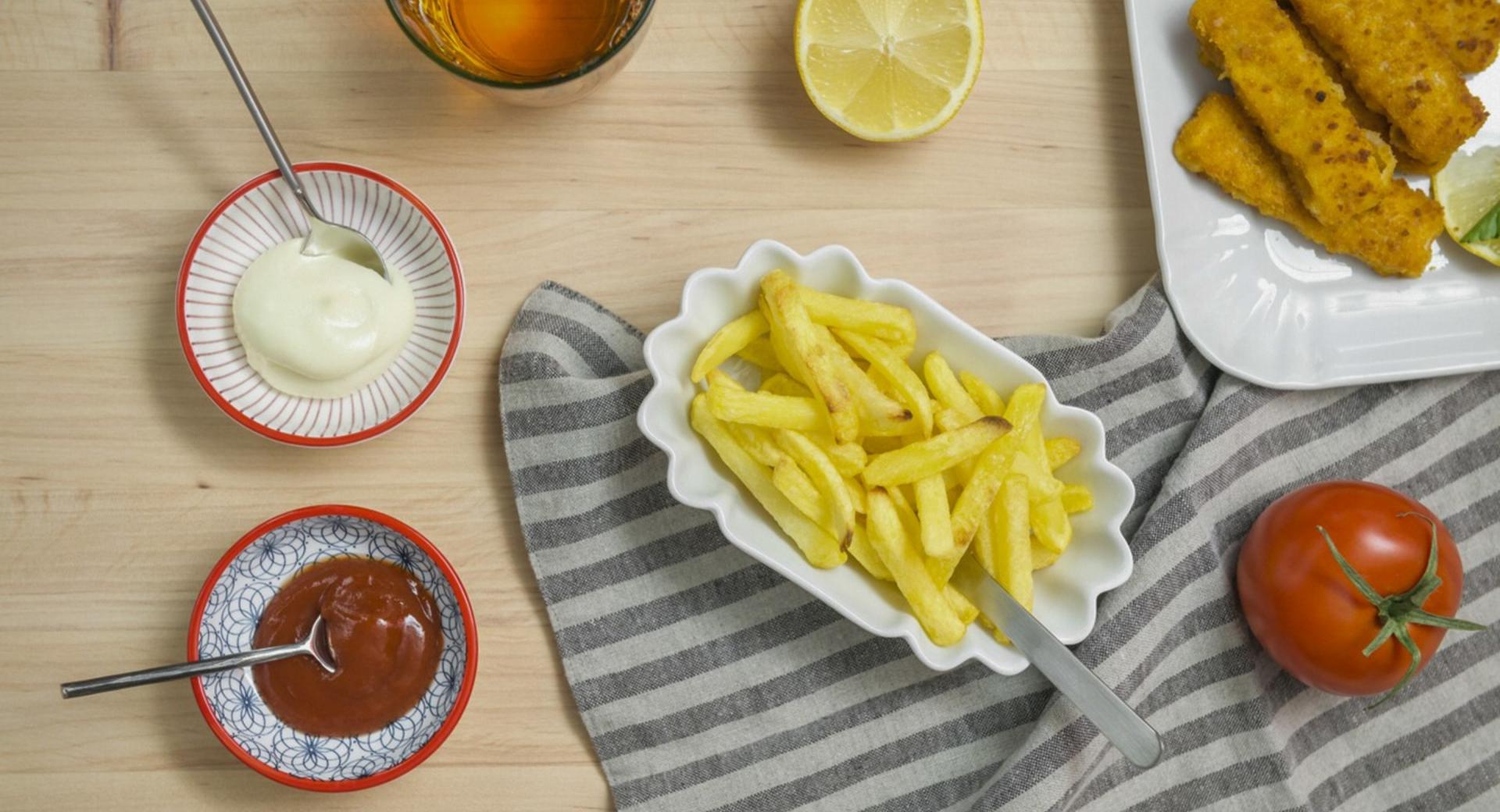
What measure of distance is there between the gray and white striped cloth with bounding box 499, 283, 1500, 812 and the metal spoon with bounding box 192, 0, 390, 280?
0.99ft

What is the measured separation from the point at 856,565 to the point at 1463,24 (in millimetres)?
1597

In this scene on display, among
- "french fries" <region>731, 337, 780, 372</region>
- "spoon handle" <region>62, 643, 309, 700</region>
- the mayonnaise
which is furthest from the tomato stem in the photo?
"spoon handle" <region>62, 643, 309, 700</region>

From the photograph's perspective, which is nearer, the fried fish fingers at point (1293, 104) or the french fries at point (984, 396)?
the french fries at point (984, 396)

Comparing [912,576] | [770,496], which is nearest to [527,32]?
[770,496]

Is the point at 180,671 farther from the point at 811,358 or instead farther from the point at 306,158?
the point at 811,358

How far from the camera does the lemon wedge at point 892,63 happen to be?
2188 millimetres

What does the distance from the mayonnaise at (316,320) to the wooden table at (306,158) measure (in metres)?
0.17

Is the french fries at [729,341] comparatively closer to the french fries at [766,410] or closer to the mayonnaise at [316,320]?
the french fries at [766,410]

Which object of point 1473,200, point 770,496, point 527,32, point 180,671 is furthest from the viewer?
point 1473,200

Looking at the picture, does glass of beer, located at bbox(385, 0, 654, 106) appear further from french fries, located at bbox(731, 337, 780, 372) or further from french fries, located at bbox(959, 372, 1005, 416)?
french fries, located at bbox(959, 372, 1005, 416)

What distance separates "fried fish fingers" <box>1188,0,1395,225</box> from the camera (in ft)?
7.29

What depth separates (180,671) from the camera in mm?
1911

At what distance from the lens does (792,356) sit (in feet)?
6.52

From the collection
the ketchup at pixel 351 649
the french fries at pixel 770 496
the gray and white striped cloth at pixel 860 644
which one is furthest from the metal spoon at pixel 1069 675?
the ketchup at pixel 351 649
